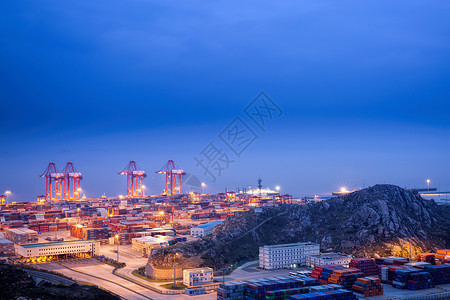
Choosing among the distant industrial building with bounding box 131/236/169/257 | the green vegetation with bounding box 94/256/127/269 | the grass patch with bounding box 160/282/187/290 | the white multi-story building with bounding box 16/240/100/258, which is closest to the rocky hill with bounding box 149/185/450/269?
the grass patch with bounding box 160/282/187/290

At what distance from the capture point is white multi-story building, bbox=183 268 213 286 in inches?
1169

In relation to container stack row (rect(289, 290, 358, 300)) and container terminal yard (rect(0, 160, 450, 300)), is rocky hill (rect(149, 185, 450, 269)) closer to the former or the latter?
container terminal yard (rect(0, 160, 450, 300))

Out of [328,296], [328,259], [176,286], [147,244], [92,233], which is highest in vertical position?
[92,233]

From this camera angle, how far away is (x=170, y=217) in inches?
2800

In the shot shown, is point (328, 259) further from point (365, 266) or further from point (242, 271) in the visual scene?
point (242, 271)

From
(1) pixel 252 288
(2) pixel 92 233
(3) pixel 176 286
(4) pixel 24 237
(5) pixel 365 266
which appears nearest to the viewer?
(1) pixel 252 288

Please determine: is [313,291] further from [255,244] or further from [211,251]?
[255,244]

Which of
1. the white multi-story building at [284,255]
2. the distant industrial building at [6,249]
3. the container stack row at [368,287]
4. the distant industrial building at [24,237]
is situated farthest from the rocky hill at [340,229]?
the distant industrial building at [24,237]

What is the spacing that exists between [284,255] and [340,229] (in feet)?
29.4

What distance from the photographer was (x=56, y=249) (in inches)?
1569

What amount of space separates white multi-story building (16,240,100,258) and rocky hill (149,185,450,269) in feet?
31.6

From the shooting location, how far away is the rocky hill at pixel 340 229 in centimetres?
3683

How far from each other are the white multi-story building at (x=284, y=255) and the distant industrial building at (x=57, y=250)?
1583 centimetres

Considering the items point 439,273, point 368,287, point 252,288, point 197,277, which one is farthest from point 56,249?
point 439,273
